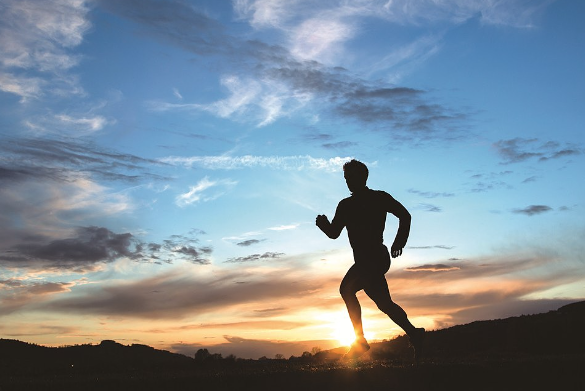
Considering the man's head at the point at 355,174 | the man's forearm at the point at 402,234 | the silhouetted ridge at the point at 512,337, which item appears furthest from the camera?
the silhouetted ridge at the point at 512,337

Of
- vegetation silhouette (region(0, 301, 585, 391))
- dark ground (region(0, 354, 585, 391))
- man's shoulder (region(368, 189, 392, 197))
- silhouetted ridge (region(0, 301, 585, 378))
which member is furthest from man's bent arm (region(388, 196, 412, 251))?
silhouetted ridge (region(0, 301, 585, 378))

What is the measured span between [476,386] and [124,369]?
21.6 ft

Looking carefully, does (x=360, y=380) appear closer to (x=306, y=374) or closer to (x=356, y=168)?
(x=306, y=374)

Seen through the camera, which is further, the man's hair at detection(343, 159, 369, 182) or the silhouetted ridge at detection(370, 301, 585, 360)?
the silhouetted ridge at detection(370, 301, 585, 360)

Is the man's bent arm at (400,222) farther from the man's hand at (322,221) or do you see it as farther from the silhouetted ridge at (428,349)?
the silhouetted ridge at (428,349)

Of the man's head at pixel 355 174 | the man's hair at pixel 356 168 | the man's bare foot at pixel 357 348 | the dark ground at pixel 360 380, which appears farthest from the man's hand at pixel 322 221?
the dark ground at pixel 360 380

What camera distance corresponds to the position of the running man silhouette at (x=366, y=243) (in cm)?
1034

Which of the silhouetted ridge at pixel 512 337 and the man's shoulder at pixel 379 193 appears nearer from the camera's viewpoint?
the man's shoulder at pixel 379 193

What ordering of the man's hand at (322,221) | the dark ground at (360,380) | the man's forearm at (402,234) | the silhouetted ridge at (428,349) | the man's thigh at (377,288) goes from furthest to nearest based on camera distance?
the silhouetted ridge at (428,349)
the man's hand at (322,221)
the man's forearm at (402,234)
the man's thigh at (377,288)
the dark ground at (360,380)

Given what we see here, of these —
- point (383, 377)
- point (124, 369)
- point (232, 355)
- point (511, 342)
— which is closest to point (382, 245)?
point (383, 377)

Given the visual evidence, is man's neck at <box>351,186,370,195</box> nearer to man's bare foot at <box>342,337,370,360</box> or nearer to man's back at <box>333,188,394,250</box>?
man's back at <box>333,188,394,250</box>

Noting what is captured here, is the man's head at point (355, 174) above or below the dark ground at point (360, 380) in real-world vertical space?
above

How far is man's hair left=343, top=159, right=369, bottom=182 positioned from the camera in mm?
10625

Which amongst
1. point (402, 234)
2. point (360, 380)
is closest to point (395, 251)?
point (402, 234)
